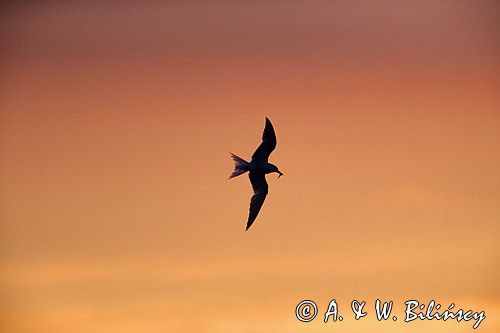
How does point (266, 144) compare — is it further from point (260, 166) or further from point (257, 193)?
point (257, 193)

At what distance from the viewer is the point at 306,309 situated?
954 centimetres

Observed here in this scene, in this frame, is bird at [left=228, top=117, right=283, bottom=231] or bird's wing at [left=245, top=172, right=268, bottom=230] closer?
bird at [left=228, top=117, right=283, bottom=231]

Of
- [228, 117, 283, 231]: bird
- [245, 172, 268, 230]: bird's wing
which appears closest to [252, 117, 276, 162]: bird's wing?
[228, 117, 283, 231]: bird

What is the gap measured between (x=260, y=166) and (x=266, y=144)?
8.8 inches

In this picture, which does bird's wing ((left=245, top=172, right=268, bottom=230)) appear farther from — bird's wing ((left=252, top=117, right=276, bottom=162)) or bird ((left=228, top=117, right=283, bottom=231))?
bird's wing ((left=252, top=117, right=276, bottom=162))

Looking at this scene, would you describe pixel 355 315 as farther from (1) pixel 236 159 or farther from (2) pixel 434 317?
(1) pixel 236 159

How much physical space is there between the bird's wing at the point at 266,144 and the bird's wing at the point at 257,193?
0.18 metres

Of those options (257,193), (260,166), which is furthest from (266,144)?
(257,193)

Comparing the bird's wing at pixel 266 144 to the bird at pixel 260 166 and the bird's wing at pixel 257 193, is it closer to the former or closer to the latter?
the bird at pixel 260 166

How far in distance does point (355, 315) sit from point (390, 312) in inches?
13.2

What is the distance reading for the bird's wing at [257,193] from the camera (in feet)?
31.3

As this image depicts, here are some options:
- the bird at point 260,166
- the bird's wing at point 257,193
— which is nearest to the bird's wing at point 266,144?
the bird at point 260,166

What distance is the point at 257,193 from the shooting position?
9.67m

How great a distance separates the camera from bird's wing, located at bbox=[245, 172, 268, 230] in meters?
9.55
